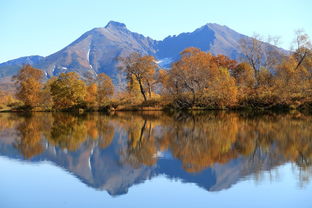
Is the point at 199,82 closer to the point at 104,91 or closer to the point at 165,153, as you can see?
the point at 104,91

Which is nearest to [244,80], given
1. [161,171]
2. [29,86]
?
[29,86]

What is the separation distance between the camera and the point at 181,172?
13648 mm

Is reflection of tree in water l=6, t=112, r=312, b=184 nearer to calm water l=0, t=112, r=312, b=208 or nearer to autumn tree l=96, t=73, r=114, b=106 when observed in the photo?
calm water l=0, t=112, r=312, b=208

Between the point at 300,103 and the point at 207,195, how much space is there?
1750 inches

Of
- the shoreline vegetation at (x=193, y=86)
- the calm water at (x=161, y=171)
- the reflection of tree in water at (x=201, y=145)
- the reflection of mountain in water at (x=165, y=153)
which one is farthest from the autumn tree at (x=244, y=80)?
the calm water at (x=161, y=171)

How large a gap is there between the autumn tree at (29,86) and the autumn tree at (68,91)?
157 inches

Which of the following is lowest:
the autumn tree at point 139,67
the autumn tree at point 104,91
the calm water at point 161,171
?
the calm water at point 161,171

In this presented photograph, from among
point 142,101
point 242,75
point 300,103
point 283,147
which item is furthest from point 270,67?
point 283,147

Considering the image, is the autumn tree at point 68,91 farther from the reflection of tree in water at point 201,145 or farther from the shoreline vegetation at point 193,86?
the reflection of tree in water at point 201,145

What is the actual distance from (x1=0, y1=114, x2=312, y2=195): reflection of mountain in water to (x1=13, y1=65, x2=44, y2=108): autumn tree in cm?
3651

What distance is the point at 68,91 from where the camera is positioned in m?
58.2

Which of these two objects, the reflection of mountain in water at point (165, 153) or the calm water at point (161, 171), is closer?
the calm water at point (161, 171)

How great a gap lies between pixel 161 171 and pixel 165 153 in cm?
366

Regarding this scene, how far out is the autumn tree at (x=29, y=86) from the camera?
199ft
